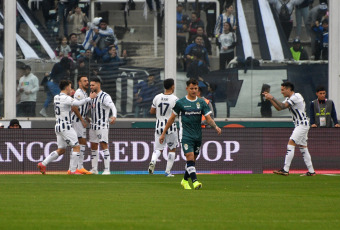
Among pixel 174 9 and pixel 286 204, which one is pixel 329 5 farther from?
pixel 286 204

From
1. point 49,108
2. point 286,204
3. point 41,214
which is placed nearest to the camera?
point 41,214

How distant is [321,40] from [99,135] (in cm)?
1205

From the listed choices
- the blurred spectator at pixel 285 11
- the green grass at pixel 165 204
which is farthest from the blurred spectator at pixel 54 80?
the green grass at pixel 165 204

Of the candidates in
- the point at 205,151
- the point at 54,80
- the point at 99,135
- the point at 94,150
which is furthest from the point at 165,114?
the point at 54,80

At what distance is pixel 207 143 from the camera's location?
69.5ft

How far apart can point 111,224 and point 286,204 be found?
3395 mm

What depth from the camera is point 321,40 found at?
28.9m

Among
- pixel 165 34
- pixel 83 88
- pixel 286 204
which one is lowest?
pixel 286 204

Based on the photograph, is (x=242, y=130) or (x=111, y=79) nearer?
(x=242, y=130)

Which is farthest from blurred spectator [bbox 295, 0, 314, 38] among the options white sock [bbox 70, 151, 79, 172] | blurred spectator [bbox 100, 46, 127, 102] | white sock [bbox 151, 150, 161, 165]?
white sock [bbox 70, 151, 79, 172]

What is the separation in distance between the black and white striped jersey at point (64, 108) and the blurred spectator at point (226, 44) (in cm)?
1037

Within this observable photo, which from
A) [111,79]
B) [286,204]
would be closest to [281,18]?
[111,79]

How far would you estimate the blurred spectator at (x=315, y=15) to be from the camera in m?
28.7

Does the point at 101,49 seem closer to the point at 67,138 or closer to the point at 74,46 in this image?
the point at 74,46
